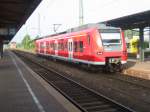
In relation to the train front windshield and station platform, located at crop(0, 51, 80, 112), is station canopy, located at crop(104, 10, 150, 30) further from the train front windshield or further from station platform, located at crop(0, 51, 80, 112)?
station platform, located at crop(0, 51, 80, 112)

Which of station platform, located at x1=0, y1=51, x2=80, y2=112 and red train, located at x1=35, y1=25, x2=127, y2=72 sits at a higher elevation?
red train, located at x1=35, y1=25, x2=127, y2=72

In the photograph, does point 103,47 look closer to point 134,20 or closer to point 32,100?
point 134,20

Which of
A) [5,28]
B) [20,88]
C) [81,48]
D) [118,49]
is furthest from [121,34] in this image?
[5,28]

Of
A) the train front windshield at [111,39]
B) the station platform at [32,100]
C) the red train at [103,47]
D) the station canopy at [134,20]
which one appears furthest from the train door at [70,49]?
the station platform at [32,100]

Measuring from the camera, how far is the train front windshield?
22.2m

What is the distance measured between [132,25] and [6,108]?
73.9 feet

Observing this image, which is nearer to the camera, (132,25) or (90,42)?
(90,42)

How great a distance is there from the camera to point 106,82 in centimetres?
1892

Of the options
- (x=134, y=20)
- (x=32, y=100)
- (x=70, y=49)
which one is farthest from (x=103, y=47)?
(x=32, y=100)

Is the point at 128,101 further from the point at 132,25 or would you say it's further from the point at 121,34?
the point at 132,25

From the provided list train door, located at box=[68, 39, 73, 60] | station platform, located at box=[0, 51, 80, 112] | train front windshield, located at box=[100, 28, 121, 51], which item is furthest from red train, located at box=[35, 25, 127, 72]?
station platform, located at box=[0, 51, 80, 112]

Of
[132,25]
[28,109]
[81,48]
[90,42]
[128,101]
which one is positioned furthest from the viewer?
[132,25]

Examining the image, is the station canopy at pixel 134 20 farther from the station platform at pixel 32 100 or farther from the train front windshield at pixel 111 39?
the station platform at pixel 32 100

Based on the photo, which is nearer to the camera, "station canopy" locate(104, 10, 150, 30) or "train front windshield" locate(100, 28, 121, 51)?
"train front windshield" locate(100, 28, 121, 51)
